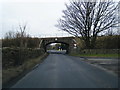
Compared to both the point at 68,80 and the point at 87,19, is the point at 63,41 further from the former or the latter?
the point at 68,80

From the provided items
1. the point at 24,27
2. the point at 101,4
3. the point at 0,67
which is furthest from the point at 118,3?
the point at 0,67

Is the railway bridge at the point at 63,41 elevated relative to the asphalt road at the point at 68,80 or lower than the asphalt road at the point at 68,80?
elevated

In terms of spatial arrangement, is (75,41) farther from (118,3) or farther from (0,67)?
(0,67)

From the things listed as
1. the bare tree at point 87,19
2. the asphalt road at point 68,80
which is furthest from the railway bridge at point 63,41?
the asphalt road at point 68,80

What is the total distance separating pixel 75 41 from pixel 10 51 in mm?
52717

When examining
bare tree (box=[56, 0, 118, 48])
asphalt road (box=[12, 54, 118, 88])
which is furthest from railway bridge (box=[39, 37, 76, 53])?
asphalt road (box=[12, 54, 118, 88])

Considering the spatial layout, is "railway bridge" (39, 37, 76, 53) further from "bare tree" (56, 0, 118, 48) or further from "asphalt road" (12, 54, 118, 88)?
"asphalt road" (12, 54, 118, 88)

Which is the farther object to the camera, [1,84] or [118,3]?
[118,3]

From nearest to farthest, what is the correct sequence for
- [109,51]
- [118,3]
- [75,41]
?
[118,3] < [109,51] < [75,41]

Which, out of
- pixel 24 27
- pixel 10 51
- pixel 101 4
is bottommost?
pixel 10 51

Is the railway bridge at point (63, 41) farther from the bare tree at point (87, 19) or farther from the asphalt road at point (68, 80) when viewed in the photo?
the asphalt road at point (68, 80)

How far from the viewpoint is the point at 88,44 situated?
47438mm

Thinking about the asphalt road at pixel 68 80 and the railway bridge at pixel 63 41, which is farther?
the railway bridge at pixel 63 41

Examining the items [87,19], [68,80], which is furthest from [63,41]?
[68,80]
